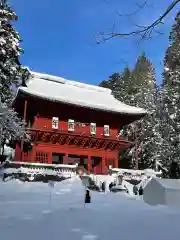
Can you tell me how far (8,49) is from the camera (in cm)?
2469

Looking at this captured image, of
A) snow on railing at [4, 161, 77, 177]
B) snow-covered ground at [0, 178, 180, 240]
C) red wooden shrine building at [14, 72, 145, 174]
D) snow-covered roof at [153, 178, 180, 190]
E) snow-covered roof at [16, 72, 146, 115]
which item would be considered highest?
snow-covered roof at [16, 72, 146, 115]

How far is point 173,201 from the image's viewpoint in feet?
52.0

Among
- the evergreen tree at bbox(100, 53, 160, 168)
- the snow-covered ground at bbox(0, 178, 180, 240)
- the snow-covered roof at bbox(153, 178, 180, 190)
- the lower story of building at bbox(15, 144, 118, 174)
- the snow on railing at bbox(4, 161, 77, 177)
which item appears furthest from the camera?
the evergreen tree at bbox(100, 53, 160, 168)

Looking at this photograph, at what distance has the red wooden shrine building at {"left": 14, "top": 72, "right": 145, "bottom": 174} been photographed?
3322cm

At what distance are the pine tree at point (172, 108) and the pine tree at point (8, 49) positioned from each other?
60.9 ft

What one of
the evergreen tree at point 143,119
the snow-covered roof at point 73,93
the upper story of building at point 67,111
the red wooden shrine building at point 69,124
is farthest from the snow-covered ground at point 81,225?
the evergreen tree at point 143,119

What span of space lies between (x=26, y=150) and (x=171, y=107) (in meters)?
18.9

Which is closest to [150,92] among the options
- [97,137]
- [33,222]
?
[97,137]

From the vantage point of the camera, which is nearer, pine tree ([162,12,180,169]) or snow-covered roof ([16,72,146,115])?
snow-covered roof ([16,72,146,115])

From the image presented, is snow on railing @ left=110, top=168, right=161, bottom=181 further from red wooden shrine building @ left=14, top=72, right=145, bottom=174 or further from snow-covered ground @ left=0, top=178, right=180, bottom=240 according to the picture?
snow-covered ground @ left=0, top=178, right=180, bottom=240

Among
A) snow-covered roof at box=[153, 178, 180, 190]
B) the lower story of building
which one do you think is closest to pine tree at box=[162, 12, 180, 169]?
the lower story of building

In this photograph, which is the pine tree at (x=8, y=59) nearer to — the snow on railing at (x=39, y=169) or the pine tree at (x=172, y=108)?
the snow on railing at (x=39, y=169)

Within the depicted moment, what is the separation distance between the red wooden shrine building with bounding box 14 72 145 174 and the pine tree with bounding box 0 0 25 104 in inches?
237

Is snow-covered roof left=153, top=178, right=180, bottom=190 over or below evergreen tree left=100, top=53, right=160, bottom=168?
below
